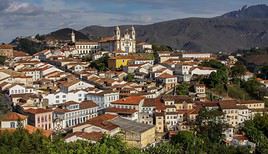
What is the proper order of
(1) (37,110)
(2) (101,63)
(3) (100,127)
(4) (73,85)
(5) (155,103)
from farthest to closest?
1. (2) (101,63)
2. (4) (73,85)
3. (5) (155,103)
4. (1) (37,110)
5. (3) (100,127)

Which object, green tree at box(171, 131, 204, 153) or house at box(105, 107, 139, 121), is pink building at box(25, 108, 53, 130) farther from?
green tree at box(171, 131, 204, 153)

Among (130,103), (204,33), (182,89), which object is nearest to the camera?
(130,103)

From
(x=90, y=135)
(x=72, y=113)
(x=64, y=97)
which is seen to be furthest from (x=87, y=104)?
(x=90, y=135)

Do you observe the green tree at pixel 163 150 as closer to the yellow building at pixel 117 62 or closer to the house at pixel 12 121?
the house at pixel 12 121

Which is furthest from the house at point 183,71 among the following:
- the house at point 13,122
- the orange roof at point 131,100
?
the house at point 13,122

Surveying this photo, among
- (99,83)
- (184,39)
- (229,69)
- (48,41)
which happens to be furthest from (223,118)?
(184,39)

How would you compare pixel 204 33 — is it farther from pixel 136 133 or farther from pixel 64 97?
pixel 136 133
